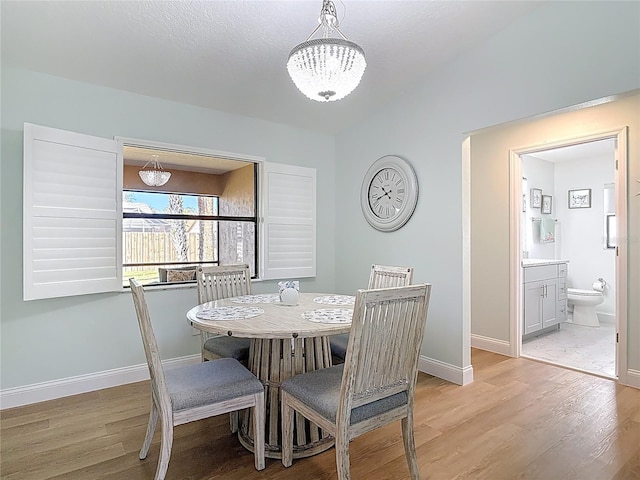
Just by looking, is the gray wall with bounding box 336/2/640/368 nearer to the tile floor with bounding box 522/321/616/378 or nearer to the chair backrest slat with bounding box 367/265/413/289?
the tile floor with bounding box 522/321/616/378

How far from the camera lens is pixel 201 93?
3.15 meters

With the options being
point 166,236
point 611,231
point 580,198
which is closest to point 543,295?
point 611,231

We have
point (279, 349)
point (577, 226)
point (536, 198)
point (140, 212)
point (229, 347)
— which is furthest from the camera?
point (577, 226)

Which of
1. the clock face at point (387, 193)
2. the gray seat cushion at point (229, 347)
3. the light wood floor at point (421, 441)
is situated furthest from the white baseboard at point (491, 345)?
the gray seat cushion at point (229, 347)

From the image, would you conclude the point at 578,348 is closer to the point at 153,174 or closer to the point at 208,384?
the point at 208,384

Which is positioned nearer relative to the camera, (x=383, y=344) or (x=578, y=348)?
(x=383, y=344)

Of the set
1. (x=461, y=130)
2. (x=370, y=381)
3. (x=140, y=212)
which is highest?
(x=461, y=130)

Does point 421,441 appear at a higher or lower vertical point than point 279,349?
lower

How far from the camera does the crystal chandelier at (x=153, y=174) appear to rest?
410 centimetres

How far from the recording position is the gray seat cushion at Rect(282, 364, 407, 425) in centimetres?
162

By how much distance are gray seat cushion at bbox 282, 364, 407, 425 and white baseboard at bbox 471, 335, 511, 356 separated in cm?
258

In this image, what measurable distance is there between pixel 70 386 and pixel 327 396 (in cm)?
225

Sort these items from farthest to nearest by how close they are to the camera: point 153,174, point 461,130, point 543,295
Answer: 1. point 543,295
2. point 153,174
3. point 461,130

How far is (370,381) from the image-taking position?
1.62 m
